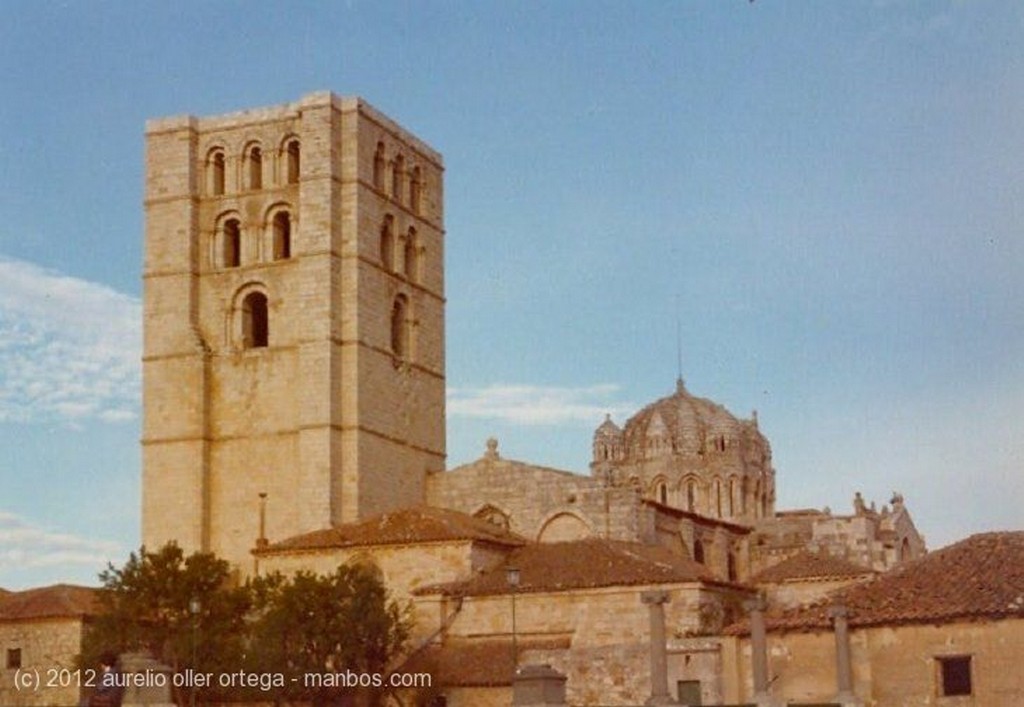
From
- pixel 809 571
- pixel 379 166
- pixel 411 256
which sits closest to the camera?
pixel 809 571

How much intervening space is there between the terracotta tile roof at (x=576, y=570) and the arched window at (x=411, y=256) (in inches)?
461

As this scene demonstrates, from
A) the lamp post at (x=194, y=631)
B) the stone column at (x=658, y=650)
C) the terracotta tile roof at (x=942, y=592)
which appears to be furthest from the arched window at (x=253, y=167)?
the stone column at (x=658, y=650)

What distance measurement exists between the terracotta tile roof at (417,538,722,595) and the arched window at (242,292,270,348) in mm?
10695

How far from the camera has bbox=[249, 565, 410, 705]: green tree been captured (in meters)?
37.5

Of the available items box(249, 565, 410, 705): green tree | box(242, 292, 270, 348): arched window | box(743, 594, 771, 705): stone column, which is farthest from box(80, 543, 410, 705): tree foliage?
box(242, 292, 270, 348): arched window

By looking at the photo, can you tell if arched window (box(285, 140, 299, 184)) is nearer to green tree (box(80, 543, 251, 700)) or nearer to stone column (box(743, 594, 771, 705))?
green tree (box(80, 543, 251, 700))

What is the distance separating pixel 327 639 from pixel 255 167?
17066mm

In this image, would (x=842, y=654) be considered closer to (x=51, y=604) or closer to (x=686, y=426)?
(x=51, y=604)

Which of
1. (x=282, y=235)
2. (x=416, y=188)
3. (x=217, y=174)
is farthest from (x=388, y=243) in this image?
(x=217, y=174)

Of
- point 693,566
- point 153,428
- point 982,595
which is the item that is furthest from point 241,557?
point 982,595

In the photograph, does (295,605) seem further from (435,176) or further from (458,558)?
(435,176)

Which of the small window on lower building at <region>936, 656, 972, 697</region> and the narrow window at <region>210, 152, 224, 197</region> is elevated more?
the narrow window at <region>210, 152, 224, 197</region>

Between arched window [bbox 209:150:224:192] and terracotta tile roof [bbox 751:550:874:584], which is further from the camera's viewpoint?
arched window [bbox 209:150:224:192]

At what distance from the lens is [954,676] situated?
32.3 metres
